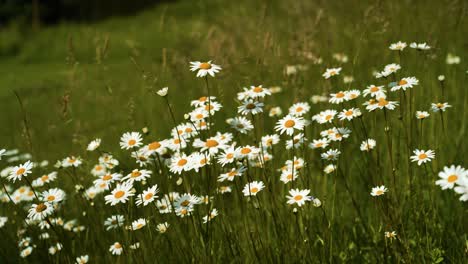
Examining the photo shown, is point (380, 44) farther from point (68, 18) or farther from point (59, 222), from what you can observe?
point (68, 18)

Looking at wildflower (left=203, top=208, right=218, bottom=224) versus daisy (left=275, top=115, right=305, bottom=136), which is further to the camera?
daisy (left=275, top=115, right=305, bottom=136)

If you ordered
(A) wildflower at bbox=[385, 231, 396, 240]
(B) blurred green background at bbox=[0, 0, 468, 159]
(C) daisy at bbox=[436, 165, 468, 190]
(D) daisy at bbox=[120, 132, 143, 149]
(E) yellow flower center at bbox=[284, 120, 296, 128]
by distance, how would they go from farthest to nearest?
(B) blurred green background at bbox=[0, 0, 468, 159] < (D) daisy at bbox=[120, 132, 143, 149] < (E) yellow flower center at bbox=[284, 120, 296, 128] < (A) wildflower at bbox=[385, 231, 396, 240] < (C) daisy at bbox=[436, 165, 468, 190]

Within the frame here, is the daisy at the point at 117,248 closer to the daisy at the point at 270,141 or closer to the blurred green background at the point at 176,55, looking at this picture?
the blurred green background at the point at 176,55

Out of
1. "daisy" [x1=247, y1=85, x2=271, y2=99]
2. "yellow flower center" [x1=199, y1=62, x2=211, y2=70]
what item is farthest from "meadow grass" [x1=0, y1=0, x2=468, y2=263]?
"yellow flower center" [x1=199, y1=62, x2=211, y2=70]

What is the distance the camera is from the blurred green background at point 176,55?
2.92 meters

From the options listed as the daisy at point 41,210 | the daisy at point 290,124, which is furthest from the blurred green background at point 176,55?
the daisy at point 41,210

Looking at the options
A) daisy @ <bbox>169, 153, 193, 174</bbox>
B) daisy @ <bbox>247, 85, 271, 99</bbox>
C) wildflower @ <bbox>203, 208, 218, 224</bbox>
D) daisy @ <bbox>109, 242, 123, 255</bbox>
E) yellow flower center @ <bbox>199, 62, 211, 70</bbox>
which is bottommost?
daisy @ <bbox>109, 242, 123, 255</bbox>

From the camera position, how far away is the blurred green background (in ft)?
9.59

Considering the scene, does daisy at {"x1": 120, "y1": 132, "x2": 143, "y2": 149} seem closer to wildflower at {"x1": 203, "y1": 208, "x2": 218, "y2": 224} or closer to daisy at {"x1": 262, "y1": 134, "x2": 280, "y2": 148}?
wildflower at {"x1": 203, "y1": 208, "x2": 218, "y2": 224}

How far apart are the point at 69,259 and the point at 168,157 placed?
644mm

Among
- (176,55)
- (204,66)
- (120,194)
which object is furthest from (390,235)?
(176,55)

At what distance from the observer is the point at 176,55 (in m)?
3.71

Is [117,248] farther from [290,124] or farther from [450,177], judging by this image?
[450,177]

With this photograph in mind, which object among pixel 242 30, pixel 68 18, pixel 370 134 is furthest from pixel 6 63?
pixel 370 134
